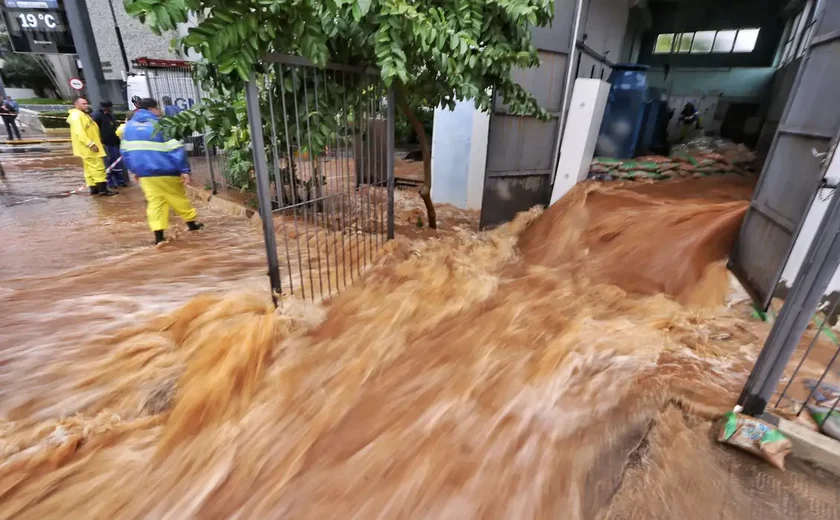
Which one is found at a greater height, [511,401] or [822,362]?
[822,362]

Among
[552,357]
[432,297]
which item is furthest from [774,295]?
[432,297]

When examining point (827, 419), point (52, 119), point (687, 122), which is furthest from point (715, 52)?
point (52, 119)

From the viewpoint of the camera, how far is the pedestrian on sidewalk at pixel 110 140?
23.6 feet

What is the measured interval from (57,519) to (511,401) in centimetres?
236

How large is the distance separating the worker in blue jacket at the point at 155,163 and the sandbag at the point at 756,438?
508 centimetres

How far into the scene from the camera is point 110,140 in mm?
7438

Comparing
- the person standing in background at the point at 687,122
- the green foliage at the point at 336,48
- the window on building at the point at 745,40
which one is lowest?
the person standing in background at the point at 687,122

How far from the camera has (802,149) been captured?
3.09 meters

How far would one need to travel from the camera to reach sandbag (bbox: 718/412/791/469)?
200 cm

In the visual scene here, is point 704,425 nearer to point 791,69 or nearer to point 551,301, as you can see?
point 551,301

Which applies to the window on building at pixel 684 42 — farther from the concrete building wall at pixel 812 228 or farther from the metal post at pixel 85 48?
the metal post at pixel 85 48

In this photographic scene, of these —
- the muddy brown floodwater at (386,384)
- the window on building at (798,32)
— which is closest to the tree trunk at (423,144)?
the muddy brown floodwater at (386,384)

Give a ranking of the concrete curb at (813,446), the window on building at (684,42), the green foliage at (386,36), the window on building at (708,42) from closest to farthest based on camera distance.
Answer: the concrete curb at (813,446) < the green foliage at (386,36) < the window on building at (708,42) < the window on building at (684,42)

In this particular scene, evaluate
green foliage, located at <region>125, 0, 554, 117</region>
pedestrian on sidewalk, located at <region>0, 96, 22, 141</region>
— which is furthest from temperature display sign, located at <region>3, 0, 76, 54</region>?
green foliage, located at <region>125, 0, 554, 117</region>
